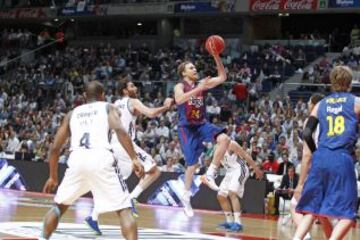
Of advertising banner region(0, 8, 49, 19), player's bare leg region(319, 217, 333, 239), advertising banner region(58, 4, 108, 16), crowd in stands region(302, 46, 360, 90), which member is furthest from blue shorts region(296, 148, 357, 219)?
advertising banner region(0, 8, 49, 19)

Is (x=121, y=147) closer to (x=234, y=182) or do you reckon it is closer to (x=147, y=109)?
(x=147, y=109)

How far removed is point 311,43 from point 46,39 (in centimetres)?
1383

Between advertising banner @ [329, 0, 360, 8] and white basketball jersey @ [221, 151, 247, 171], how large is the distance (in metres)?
17.7

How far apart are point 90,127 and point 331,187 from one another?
2.39m

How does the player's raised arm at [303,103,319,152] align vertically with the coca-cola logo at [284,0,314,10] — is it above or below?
below

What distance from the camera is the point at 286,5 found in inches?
1278

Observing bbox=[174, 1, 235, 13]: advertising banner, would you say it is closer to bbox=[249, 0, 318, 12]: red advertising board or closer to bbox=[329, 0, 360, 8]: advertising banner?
bbox=[249, 0, 318, 12]: red advertising board

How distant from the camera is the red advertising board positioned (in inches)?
1266

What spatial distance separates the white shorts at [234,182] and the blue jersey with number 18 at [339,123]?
18.3 ft

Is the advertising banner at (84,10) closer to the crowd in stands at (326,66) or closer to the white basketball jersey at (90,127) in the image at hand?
the crowd in stands at (326,66)

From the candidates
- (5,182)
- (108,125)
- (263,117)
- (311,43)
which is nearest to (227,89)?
(263,117)

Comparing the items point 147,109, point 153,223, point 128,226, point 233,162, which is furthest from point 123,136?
point 233,162

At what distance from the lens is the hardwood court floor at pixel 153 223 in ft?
36.9

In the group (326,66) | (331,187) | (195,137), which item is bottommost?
(326,66)
